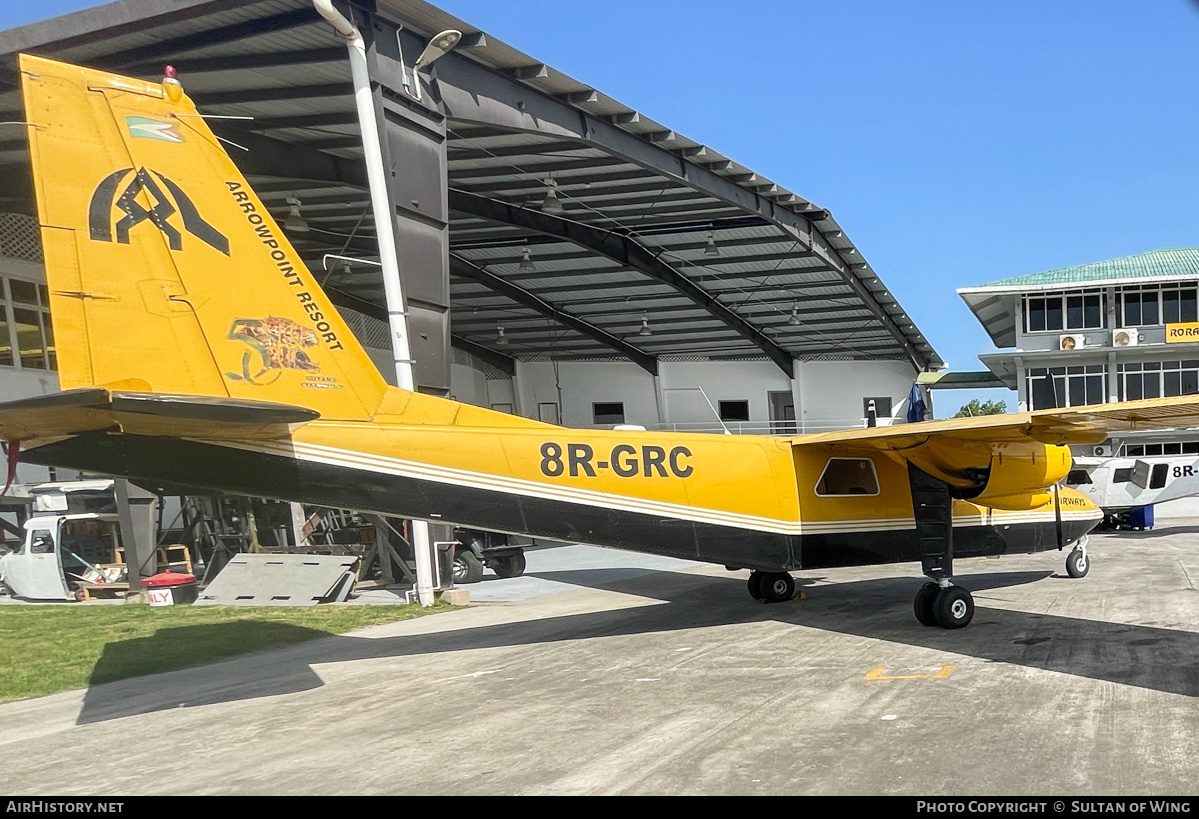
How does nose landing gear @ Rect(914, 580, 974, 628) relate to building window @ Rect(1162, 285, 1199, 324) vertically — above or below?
below

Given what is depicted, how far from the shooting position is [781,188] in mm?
30656

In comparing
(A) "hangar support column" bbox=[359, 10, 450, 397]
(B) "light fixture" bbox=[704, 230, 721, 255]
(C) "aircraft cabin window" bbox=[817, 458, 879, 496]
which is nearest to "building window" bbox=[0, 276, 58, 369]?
(A) "hangar support column" bbox=[359, 10, 450, 397]

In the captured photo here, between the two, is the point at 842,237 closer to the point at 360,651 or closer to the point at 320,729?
the point at 360,651

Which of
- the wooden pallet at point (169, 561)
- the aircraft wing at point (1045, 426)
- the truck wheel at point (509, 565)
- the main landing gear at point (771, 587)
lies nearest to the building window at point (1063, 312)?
the truck wheel at point (509, 565)

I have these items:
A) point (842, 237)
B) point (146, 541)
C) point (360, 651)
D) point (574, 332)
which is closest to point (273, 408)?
point (360, 651)

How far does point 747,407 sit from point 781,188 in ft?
75.1

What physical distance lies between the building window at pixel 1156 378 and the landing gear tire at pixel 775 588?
35.7 meters

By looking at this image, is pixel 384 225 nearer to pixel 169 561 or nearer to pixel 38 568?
pixel 38 568

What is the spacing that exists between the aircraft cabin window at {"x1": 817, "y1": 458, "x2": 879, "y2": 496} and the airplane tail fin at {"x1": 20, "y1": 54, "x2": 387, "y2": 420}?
6.92 meters

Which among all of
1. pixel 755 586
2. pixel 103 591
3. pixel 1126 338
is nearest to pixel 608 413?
pixel 1126 338

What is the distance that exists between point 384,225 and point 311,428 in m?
7.95

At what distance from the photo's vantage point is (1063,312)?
150 ft

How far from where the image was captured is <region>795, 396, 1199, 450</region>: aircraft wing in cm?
1097

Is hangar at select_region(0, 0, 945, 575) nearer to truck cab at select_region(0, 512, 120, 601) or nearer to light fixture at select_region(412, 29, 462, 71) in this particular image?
light fixture at select_region(412, 29, 462, 71)
